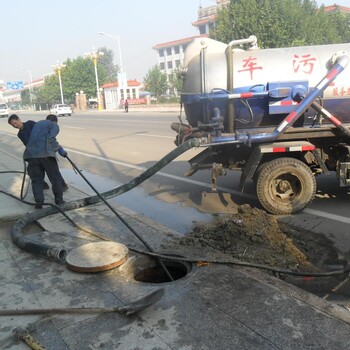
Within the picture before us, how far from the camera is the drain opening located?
13.5ft

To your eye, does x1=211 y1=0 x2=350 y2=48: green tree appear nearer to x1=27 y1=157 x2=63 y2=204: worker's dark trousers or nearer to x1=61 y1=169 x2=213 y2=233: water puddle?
x1=61 y1=169 x2=213 y2=233: water puddle

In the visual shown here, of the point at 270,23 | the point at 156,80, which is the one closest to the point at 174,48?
the point at 156,80

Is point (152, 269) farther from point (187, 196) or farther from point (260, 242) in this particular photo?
point (187, 196)

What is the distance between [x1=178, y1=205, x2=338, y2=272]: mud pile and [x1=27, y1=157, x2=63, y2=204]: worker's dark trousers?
8.10 feet

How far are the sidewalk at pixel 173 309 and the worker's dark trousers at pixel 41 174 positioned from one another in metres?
1.84

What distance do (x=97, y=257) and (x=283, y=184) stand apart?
124 inches

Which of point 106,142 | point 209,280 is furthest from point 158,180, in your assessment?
point 106,142

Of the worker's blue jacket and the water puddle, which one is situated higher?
the worker's blue jacket

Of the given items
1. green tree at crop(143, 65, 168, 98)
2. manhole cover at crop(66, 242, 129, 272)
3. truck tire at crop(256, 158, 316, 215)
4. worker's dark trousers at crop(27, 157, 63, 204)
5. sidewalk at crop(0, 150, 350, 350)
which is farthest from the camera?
green tree at crop(143, 65, 168, 98)

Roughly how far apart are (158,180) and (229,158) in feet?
8.75

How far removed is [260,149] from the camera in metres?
5.72

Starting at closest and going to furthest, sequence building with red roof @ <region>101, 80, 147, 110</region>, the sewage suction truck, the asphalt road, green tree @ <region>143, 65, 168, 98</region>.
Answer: the asphalt road < the sewage suction truck < green tree @ <region>143, 65, 168, 98</region> < building with red roof @ <region>101, 80, 147, 110</region>

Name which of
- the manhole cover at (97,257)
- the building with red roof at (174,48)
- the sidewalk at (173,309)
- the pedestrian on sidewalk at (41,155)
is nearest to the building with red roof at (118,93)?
the building with red roof at (174,48)

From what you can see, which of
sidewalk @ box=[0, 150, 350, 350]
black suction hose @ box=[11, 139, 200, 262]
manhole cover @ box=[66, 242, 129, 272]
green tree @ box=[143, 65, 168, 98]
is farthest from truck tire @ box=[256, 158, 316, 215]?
→ green tree @ box=[143, 65, 168, 98]
